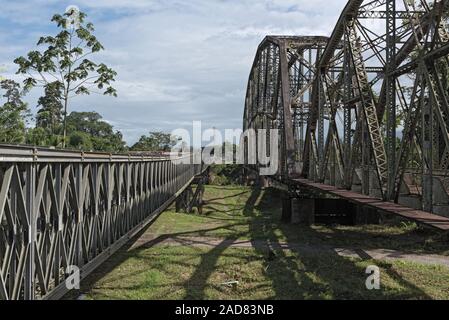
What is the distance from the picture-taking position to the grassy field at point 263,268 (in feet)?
37.2

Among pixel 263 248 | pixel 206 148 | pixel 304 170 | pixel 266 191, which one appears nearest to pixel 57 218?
pixel 263 248

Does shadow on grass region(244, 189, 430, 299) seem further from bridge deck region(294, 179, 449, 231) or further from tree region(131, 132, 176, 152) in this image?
tree region(131, 132, 176, 152)

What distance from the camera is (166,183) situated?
23.0 m

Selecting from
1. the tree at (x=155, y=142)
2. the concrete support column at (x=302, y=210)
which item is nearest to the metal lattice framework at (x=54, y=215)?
the concrete support column at (x=302, y=210)

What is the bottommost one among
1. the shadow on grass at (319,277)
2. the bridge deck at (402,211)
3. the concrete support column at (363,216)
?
the shadow on grass at (319,277)

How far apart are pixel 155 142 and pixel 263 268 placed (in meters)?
94.2

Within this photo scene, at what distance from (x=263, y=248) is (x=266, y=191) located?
2749 centimetres

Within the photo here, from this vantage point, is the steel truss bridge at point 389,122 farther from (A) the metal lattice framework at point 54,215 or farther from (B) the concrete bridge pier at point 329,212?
(A) the metal lattice framework at point 54,215

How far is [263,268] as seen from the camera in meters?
13.7

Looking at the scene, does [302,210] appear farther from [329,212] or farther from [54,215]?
[54,215]

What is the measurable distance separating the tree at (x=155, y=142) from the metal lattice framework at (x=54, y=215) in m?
78.4

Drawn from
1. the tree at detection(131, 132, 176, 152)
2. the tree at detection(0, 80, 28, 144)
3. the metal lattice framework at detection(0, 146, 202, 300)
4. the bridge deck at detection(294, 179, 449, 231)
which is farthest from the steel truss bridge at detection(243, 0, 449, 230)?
the tree at detection(131, 132, 176, 152)

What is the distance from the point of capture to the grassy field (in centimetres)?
1134

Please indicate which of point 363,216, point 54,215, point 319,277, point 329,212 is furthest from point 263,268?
point 363,216
